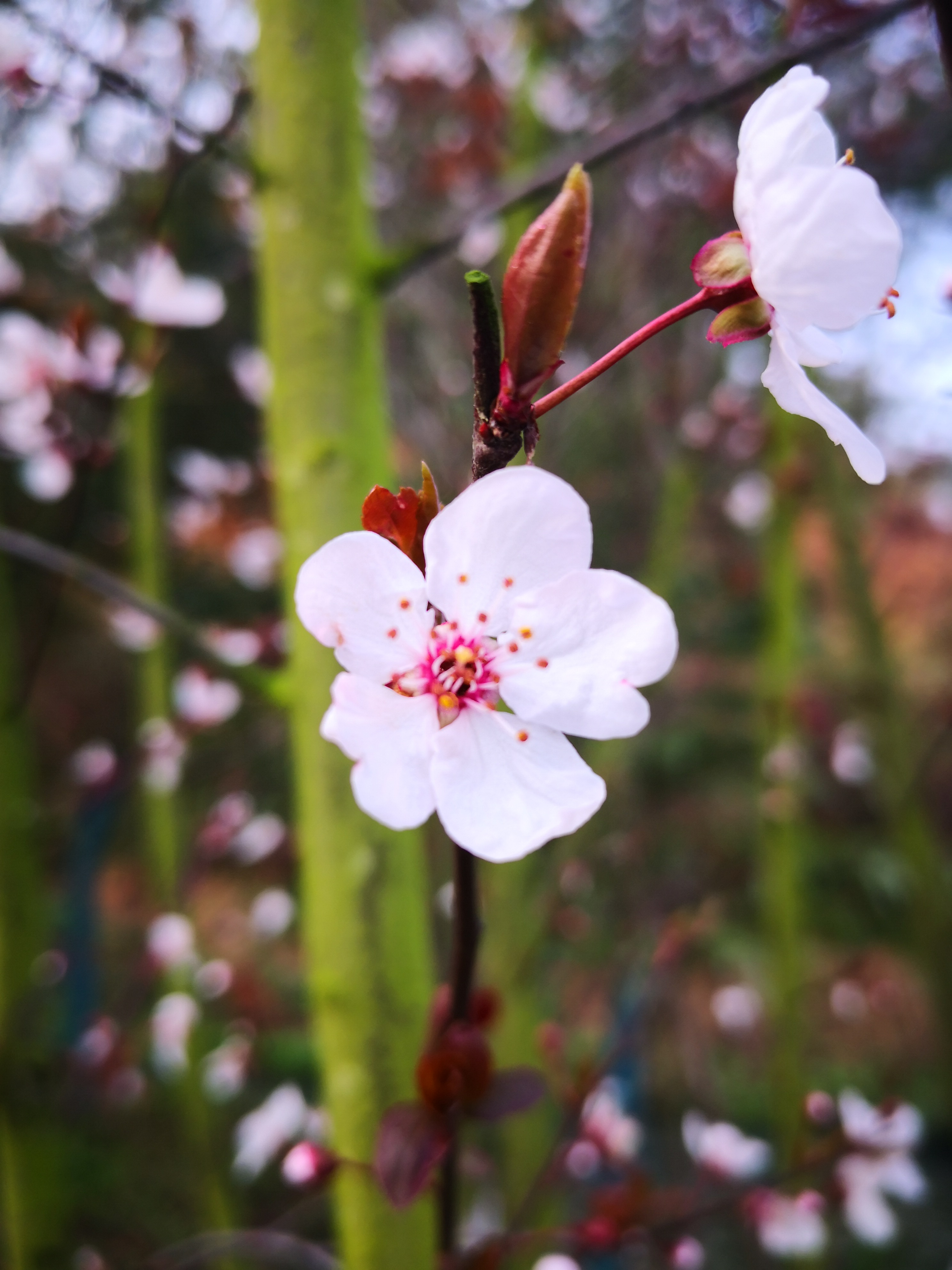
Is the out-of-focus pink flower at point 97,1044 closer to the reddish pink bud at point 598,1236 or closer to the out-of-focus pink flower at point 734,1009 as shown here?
the reddish pink bud at point 598,1236

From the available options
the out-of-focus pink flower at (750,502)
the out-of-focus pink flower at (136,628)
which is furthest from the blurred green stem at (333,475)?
the out-of-focus pink flower at (750,502)

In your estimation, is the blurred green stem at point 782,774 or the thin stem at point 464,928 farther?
the blurred green stem at point 782,774

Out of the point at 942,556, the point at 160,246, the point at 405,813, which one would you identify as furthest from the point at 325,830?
the point at 942,556

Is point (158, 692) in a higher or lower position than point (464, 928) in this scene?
lower

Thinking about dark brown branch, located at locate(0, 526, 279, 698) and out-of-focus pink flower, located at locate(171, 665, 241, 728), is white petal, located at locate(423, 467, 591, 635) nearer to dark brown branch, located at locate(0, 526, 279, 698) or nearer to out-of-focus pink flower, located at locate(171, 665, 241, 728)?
dark brown branch, located at locate(0, 526, 279, 698)

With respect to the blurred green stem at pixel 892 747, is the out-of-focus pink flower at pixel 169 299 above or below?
above

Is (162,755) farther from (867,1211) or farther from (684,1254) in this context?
(867,1211)

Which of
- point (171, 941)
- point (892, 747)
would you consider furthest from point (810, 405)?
point (892, 747)
